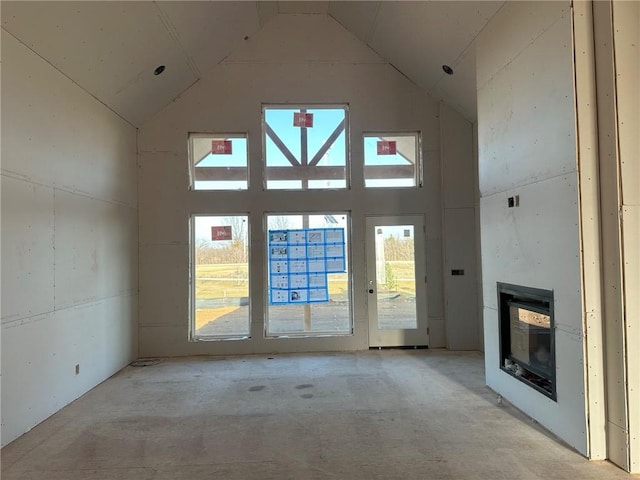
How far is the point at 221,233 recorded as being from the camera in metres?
5.55

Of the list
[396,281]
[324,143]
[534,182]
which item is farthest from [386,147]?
[534,182]

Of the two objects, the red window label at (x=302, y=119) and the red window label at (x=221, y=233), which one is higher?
the red window label at (x=302, y=119)

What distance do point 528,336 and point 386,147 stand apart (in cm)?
338

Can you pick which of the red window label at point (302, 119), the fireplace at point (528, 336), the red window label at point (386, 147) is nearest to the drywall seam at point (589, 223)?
the fireplace at point (528, 336)

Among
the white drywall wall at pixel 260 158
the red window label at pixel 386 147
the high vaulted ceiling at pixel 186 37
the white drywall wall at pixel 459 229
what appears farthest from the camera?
the red window label at pixel 386 147

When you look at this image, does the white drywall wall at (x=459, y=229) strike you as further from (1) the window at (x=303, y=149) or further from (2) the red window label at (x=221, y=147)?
(2) the red window label at (x=221, y=147)

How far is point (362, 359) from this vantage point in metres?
5.03

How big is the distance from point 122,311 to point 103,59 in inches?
115

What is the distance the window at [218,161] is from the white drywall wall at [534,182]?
3.23 meters

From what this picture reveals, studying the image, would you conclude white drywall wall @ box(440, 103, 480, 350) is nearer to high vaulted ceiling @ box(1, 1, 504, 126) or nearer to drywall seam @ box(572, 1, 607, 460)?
high vaulted ceiling @ box(1, 1, 504, 126)

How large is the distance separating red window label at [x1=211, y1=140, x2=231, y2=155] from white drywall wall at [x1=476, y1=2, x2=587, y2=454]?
3389mm

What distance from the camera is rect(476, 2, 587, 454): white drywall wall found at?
266 centimetres

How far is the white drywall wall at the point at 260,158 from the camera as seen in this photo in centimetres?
540

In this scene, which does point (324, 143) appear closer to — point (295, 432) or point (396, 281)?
point (396, 281)
